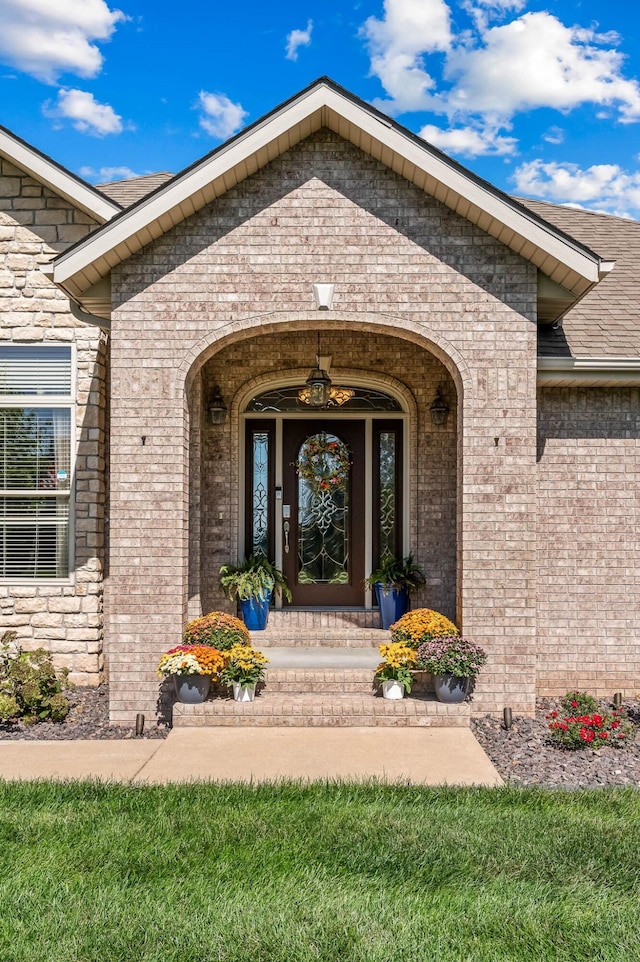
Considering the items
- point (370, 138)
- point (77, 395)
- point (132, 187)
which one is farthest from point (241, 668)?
point (132, 187)

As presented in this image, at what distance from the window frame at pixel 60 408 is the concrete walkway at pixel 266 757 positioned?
2513mm

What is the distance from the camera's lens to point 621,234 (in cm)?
1050

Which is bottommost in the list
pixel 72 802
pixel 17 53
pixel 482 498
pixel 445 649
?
pixel 72 802

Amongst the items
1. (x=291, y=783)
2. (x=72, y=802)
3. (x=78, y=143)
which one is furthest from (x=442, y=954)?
(x=78, y=143)

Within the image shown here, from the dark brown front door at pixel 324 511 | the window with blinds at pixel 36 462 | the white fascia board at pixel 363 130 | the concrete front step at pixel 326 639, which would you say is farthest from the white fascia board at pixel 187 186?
the concrete front step at pixel 326 639

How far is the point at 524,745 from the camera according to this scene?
577cm

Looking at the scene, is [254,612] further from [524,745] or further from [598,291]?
[598,291]

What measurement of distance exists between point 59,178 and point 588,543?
6891 mm

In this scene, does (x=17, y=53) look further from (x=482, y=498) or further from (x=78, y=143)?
(x=482, y=498)

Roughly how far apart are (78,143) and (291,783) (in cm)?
1566

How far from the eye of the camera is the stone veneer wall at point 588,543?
292 inches

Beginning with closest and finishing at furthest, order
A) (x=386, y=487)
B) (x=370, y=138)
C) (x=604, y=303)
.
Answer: (x=370, y=138)
(x=604, y=303)
(x=386, y=487)

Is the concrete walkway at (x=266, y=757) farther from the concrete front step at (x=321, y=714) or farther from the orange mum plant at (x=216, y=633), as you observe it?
the orange mum plant at (x=216, y=633)

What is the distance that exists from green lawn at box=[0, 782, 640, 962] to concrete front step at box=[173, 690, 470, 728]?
1.52 m
